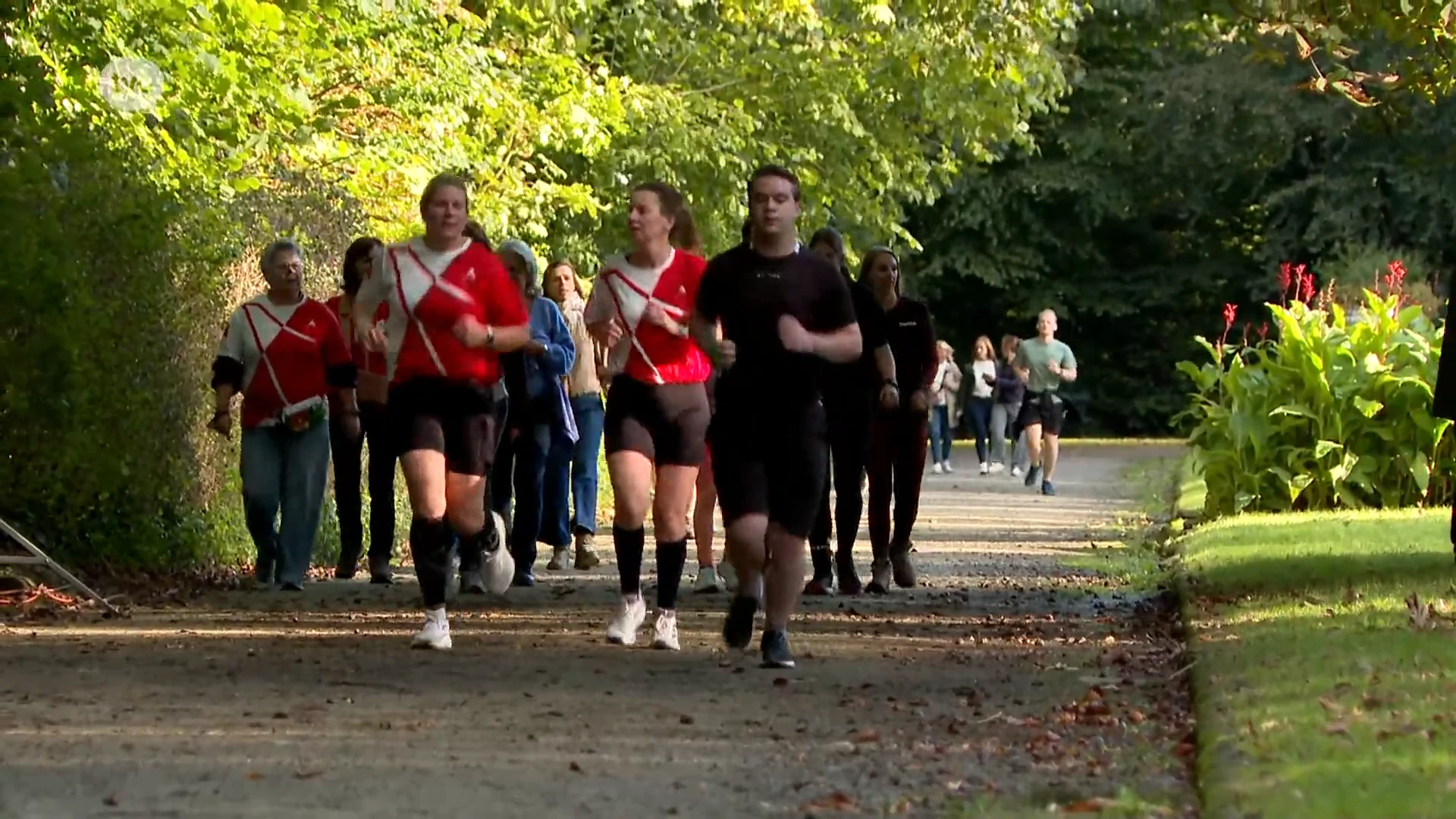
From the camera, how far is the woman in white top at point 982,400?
Answer: 34094 mm

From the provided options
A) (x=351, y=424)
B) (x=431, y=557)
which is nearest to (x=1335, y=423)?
(x=351, y=424)

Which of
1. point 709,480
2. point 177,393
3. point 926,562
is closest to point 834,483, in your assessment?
point 709,480

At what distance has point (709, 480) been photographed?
1428 centimetres

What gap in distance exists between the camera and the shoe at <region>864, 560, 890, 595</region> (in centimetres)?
1447

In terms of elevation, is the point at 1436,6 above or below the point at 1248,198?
below

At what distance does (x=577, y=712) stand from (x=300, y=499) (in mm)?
5823

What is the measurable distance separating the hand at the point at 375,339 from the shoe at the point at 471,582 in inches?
128

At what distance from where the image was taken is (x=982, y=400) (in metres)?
34.5

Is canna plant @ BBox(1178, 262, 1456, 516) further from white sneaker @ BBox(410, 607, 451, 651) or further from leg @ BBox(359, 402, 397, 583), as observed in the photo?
white sneaker @ BBox(410, 607, 451, 651)

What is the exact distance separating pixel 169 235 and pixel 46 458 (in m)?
1.49

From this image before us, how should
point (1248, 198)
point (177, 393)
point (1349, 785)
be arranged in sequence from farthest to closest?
point (1248, 198)
point (177, 393)
point (1349, 785)

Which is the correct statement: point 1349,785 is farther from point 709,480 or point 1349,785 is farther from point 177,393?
point 177,393

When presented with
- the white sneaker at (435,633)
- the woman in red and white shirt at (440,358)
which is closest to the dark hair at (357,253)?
the woman in red and white shirt at (440,358)

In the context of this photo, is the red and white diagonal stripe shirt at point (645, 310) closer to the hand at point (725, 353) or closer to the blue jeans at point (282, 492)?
the hand at point (725, 353)
